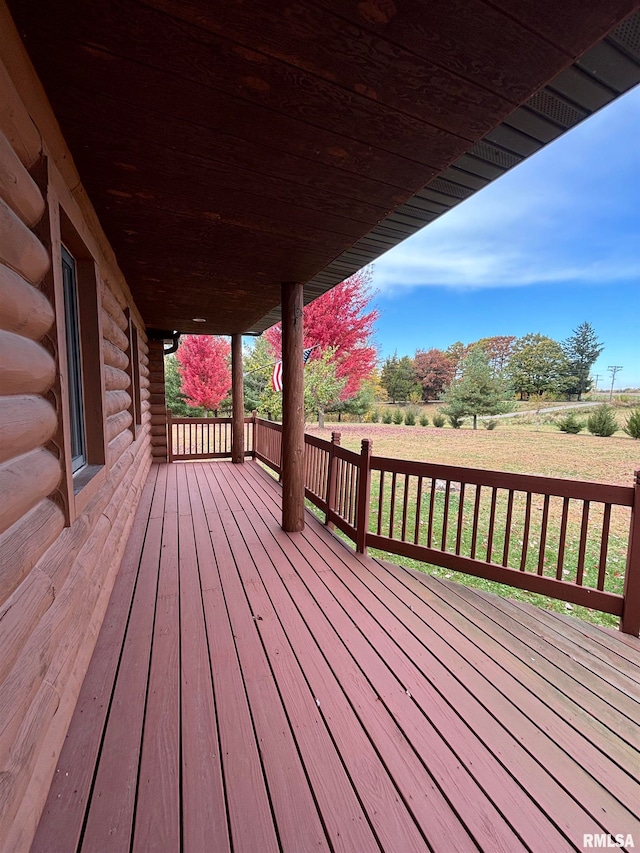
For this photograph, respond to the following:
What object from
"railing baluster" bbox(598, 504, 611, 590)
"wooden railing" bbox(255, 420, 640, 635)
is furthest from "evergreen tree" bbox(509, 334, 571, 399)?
"railing baluster" bbox(598, 504, 611, 590)

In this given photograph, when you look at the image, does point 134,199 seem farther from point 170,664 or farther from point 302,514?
point 302,514

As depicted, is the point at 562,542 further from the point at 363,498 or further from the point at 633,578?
the point at 363,498

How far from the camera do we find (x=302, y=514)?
10.6 feet

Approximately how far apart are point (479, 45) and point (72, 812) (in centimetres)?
252

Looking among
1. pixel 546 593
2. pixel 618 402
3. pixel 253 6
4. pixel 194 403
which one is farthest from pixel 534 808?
pixel 618 402

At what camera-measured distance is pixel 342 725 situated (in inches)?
50.8

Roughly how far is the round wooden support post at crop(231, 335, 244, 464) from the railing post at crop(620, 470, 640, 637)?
5414 millimetres

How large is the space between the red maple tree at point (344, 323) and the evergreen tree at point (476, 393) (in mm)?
6148

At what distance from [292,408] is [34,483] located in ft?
7.41

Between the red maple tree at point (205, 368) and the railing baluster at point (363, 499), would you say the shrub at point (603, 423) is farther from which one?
the red maple tree at point (205, 368)

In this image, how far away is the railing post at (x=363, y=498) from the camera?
9.12ft

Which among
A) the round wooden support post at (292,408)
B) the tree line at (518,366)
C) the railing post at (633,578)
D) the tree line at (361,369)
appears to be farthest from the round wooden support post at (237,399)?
the tree line at (518,366)

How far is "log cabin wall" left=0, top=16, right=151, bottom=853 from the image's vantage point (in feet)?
2.77

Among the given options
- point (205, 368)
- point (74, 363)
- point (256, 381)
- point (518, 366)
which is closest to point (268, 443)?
point (74, 363)
